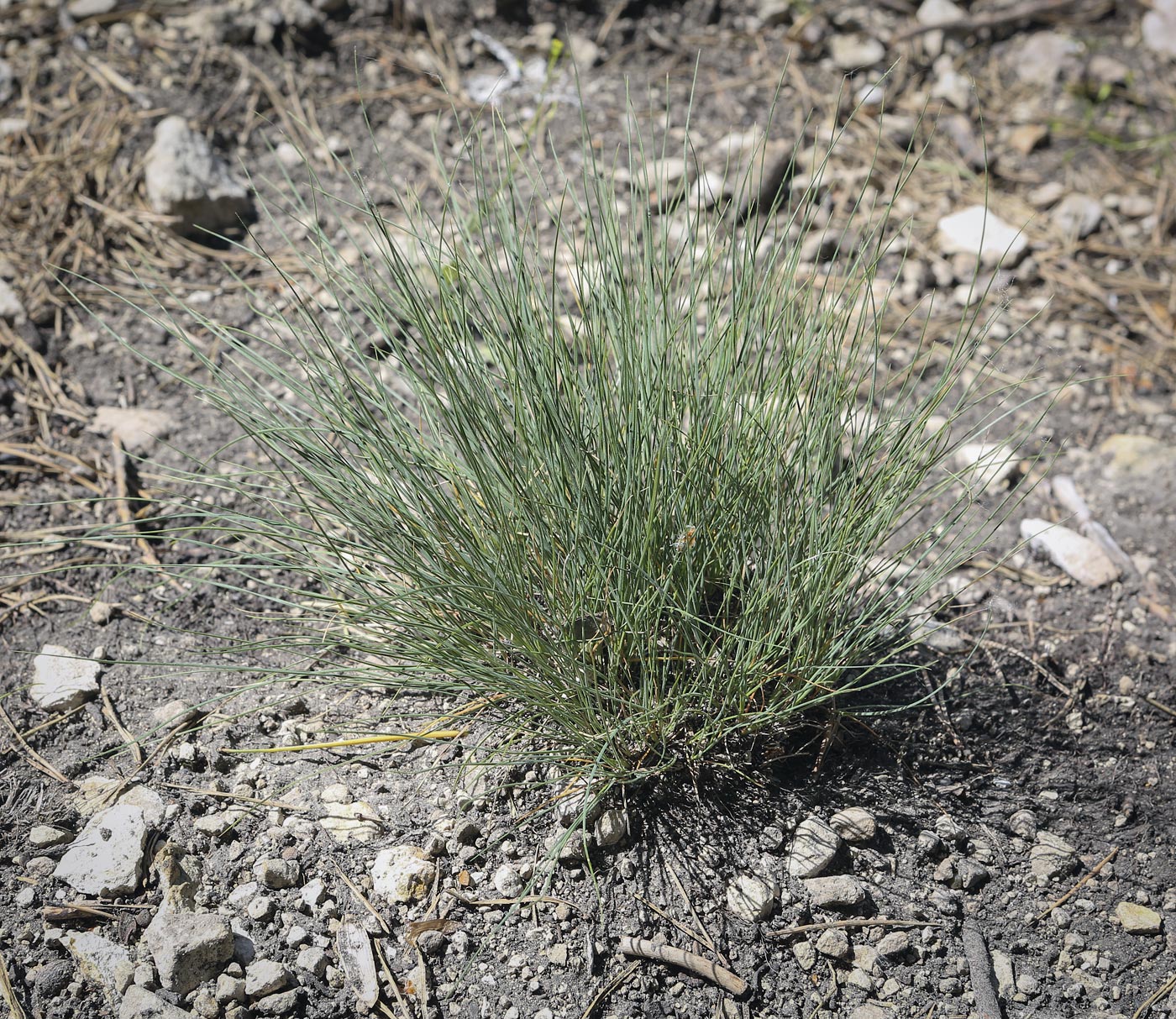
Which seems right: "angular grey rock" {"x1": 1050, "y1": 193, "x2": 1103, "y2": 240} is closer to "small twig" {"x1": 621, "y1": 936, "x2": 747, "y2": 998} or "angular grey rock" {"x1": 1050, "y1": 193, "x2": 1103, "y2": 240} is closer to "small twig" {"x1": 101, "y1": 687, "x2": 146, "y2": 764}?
"small twig" {"x1": 621, "y1": 936, "x2": 747, "y2": 998}

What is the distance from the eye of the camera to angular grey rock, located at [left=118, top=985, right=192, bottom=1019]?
3.94 feet

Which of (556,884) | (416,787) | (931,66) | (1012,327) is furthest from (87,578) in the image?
(931,66)

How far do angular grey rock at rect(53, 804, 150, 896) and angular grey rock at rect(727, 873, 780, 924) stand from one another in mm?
835

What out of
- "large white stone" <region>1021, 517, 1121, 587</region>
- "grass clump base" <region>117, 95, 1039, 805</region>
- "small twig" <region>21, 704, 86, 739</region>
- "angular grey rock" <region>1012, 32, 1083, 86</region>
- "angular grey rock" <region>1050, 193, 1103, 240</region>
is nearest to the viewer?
"grass clump base" <region>117, 95, 1039, 805</region>

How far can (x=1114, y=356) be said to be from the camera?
245 centimetres

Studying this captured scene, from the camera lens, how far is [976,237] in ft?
8.60

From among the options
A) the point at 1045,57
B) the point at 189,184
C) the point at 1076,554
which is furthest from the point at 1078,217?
the point at 189,184

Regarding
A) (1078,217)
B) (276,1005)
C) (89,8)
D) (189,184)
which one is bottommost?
(276,1005)

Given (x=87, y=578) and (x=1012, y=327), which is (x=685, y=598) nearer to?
(x=87, y=578)

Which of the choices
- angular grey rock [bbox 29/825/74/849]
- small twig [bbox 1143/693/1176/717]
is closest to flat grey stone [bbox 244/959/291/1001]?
angular grey rock [bbox 29/825/74/849]

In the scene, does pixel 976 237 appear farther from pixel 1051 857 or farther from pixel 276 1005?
pixel 276 1005

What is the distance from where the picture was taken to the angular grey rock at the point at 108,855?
1.32m

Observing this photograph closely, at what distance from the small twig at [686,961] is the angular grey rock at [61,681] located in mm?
954

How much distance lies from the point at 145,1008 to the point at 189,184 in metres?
1.89
